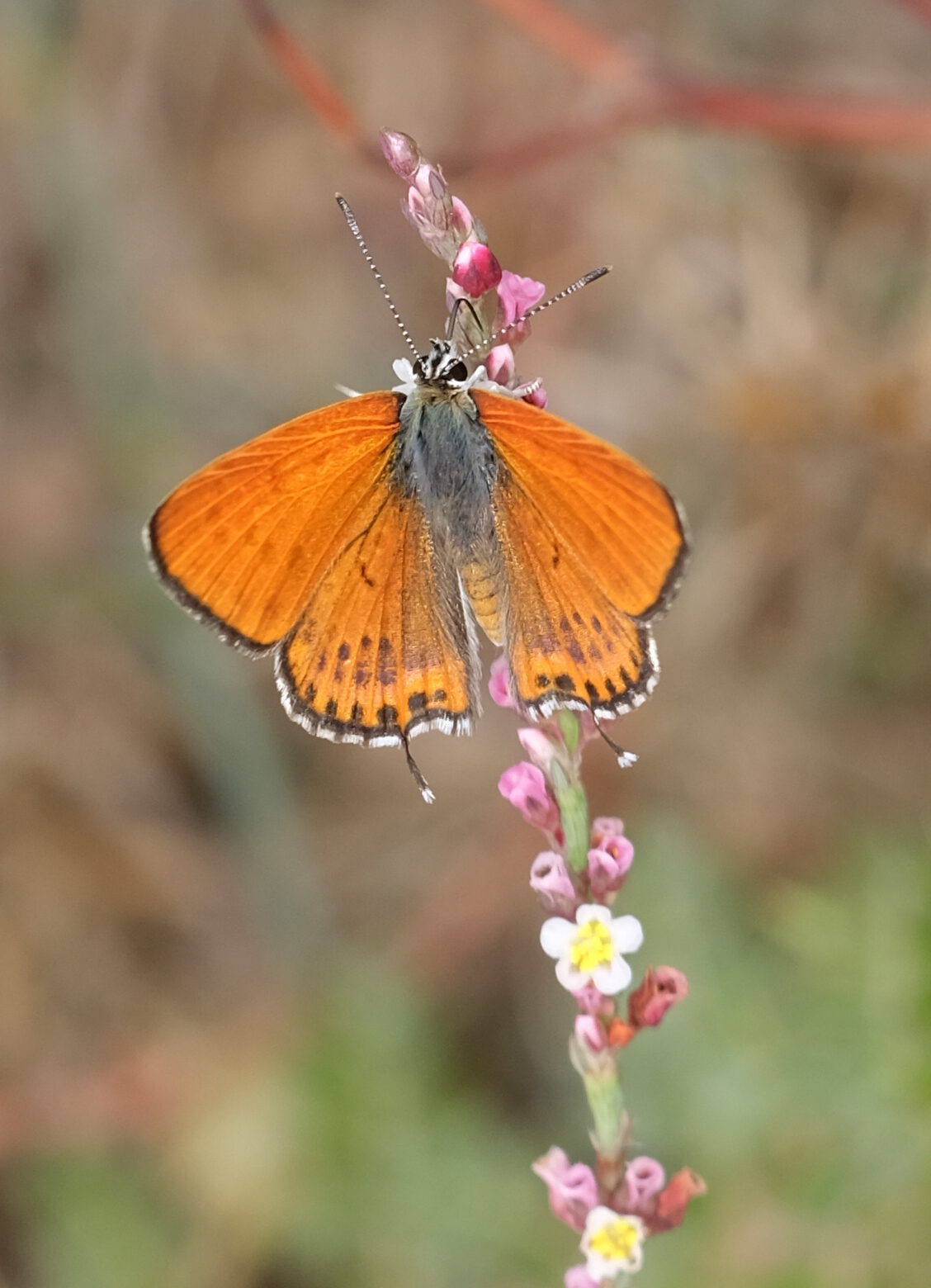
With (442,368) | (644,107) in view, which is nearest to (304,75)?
(644,107)

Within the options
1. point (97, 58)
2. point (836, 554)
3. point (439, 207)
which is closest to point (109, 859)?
point (836, 554)

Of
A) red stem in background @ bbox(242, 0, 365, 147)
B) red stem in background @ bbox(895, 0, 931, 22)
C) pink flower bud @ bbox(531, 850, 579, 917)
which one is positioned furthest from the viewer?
red stem in background @ bbox(242, 0, 365, 147)

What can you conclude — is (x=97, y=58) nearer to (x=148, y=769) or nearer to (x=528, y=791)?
(x=148, y=769)

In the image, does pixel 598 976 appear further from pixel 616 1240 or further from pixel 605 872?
pixel 616 1240

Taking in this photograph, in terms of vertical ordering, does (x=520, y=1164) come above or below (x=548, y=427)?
below

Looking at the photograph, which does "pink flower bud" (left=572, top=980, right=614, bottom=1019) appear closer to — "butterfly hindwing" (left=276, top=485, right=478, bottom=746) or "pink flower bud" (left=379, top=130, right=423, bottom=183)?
"butterfly hindwing" (left=276, top=485, right=478, bottom=746)

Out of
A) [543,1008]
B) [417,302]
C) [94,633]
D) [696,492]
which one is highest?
[417,302]

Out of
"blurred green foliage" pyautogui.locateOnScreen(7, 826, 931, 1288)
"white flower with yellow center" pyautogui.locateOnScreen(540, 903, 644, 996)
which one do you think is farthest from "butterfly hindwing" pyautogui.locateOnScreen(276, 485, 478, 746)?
"blurred green foliage" pyautogui.locateOnScreen(7, 826, 931, 1288)
